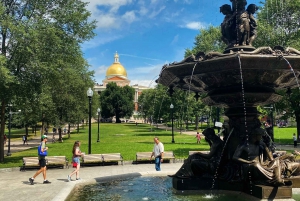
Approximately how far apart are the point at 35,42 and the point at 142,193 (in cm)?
1178

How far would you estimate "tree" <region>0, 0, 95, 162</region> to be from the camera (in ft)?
57.5

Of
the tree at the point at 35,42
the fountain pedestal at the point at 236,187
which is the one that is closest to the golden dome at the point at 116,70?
the tree at the point at 35,42

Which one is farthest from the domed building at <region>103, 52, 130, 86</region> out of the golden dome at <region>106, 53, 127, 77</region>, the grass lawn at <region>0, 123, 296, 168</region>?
the grass lawn at <region>0, 123, 296, 168</region>

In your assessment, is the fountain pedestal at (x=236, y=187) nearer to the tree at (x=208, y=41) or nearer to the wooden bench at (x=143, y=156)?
the wooden bench at (x=143, y=156)

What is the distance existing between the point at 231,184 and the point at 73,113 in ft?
111

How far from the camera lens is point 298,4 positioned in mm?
31016

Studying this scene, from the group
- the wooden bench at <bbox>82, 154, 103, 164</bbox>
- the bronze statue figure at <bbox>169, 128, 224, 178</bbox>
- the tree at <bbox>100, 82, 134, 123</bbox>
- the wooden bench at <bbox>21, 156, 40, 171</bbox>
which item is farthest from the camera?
the tree at <bbox>100, 82, 134, 123</bbox>

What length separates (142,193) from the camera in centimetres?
905

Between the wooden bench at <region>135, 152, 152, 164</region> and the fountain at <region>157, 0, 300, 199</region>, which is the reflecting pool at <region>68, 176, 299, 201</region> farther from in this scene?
the wooden bench at <region>135, 152, 152, 164</region>

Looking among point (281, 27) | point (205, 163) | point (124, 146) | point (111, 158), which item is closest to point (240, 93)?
point (205, 163)

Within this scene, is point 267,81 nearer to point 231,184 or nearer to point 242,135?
point 242,135

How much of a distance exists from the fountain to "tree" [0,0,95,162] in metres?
10.2

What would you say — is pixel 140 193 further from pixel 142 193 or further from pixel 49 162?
pixel 49 162

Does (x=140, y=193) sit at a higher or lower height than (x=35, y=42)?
lower
